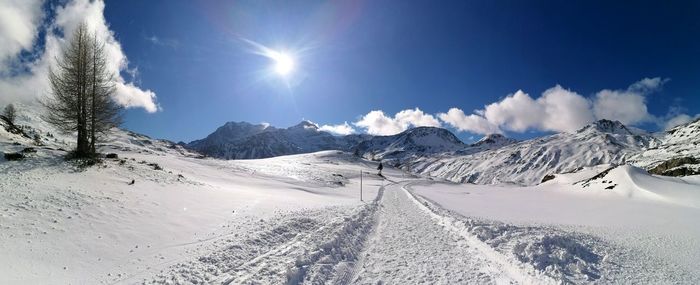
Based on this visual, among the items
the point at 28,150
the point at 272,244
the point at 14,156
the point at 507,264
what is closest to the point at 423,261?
the point at 507,264

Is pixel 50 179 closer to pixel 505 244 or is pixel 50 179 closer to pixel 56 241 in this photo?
pixel 56 241

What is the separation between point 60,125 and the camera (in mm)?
27891

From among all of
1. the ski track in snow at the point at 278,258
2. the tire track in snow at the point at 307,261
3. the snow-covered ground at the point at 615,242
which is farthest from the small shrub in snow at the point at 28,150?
the snow-covered ground at the point at 615,242

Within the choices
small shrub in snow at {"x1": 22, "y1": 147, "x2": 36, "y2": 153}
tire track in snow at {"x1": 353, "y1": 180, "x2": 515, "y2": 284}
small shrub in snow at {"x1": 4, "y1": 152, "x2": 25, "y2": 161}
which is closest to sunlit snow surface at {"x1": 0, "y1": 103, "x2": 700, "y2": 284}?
tire track in snow at {"x1": 353, "y1": 180, "x2": 515, "y2": 284}

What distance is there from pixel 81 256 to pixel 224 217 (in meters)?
7.39

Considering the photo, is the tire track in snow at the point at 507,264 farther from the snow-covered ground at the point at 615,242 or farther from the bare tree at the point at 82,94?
the bare tree at the point at 82,94

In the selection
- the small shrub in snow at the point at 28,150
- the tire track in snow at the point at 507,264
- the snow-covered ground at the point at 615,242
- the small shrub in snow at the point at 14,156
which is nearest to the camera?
the tire track in snow at the point at 507,264

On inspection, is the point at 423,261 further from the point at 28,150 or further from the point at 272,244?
the point at 28,150

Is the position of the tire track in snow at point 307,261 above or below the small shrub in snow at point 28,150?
below

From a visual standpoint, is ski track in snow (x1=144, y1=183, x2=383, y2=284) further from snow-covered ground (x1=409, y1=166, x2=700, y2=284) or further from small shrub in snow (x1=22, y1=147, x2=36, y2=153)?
small shrub in snow (x1=22, y1=147, x2=36, y2=153)

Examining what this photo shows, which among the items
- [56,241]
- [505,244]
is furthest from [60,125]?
[505,244]

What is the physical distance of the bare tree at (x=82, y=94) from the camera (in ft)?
90.0

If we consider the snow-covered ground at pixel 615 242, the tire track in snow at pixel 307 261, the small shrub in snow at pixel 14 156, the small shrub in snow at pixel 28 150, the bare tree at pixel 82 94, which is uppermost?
the bare tree at pixel 82 94

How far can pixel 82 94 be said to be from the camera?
2811 cm
